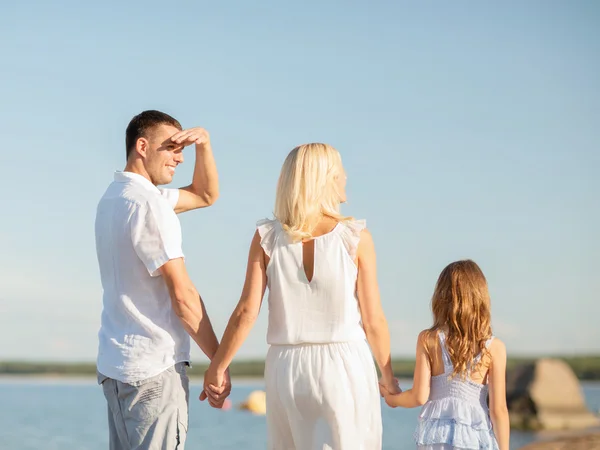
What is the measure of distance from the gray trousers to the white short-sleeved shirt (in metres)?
0.05

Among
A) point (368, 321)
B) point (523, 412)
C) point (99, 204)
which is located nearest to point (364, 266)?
point (368, 321)

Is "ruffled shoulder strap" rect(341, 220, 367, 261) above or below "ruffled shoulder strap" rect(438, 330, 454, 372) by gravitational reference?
above

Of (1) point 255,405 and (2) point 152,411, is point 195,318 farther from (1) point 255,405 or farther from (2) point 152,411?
(1) point 255,405

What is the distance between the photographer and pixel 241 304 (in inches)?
161

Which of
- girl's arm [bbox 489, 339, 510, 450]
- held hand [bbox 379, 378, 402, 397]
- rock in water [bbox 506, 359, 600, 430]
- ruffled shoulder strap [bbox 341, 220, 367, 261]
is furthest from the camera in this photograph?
rock in water [bbox 506, 359, 600, 430]

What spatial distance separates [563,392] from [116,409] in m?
18.7

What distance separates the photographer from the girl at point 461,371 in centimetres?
425

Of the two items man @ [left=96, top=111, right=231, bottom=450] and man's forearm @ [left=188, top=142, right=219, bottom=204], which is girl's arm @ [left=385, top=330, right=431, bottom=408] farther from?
man's forearm @ [left=188, top=142, right=219, bottom=204]

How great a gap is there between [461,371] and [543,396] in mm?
17511

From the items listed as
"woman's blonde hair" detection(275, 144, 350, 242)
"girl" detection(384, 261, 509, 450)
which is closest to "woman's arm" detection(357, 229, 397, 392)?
"woman's blonde hair" detection(275, 144, 350, 242)

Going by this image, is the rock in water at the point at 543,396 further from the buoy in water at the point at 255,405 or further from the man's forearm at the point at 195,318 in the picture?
the man's forearm at the point at 195,318

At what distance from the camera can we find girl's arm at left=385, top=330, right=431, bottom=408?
4293 mm

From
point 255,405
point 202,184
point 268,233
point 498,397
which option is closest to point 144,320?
point 268,233

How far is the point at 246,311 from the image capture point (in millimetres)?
4070
